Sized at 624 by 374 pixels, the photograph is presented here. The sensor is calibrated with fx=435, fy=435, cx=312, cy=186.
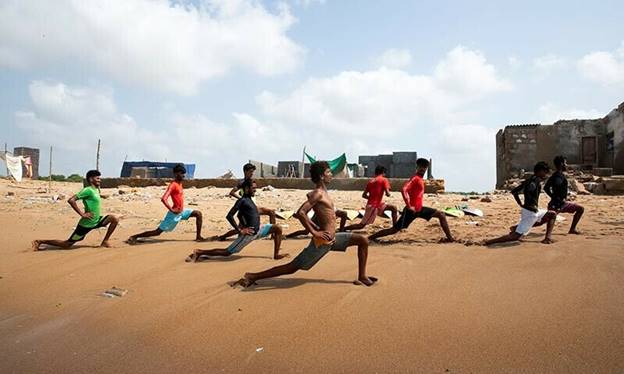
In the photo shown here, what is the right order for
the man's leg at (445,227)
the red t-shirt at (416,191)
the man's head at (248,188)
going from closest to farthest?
the man's head at (248,188) < the man's leg at (445,227) < the red t-shirt at (416,191)

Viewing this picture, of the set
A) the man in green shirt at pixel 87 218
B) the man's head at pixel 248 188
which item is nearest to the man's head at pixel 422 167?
the man's head at pixel 248 188

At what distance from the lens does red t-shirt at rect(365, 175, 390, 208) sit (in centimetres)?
777

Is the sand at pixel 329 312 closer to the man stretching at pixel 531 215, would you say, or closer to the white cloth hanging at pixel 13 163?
the man stretching at pixel 531 215

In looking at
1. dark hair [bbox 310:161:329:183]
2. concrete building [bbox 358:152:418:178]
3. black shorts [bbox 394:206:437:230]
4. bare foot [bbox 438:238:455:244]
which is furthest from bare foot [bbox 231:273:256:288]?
concrete building [bbox 358:152:418:178]

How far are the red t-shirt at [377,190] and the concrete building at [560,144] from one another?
59.5ft

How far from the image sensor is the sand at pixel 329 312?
287 cm

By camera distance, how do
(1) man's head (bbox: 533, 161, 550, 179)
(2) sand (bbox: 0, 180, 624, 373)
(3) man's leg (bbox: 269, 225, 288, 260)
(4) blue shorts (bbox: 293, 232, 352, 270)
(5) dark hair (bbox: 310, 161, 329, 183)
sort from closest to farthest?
1. (2) sand (bbox: 0, 180, 624, 373)
2. (4) blue shorts (bbox: 293, 232, 352, 270)
3. (5) dark hair (bbox: 310, 161, 329, 183)
4. (3) man's leg (bbox: 269, 225, 288, 260)
5. (1) man's head (bbox: 533, 161, 550, 179)

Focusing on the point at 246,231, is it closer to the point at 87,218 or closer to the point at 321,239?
the point at 321,239

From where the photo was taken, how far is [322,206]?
4367 millimetres

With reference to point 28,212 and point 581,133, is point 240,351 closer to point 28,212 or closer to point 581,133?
point 28,212

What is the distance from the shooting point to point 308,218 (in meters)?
4.24

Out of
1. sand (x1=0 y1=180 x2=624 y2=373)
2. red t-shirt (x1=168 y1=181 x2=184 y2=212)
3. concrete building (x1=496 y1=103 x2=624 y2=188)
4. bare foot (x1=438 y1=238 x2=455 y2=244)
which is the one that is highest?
concrete building (x1=496 y1=103 x2=624 y2=188)

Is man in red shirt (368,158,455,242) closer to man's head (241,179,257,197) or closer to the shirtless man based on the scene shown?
man's head (241,179,257,197)

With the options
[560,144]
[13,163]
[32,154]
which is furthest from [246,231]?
[32,154]
